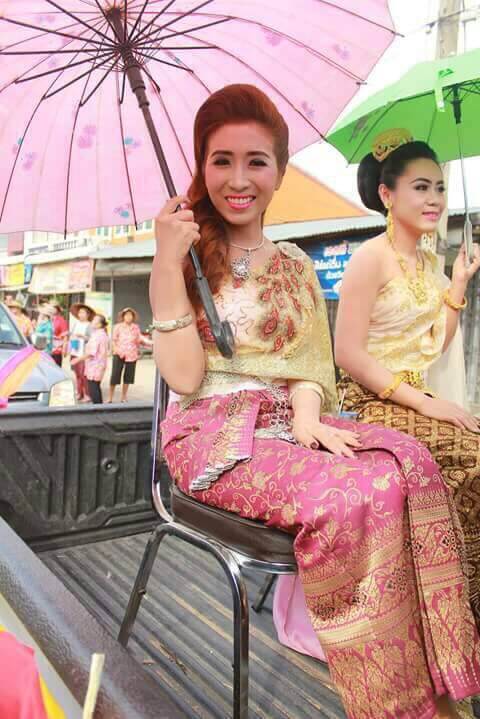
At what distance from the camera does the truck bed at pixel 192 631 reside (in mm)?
1642

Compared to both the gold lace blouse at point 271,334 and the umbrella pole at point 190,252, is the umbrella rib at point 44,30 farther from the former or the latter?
the gold lace blouse at point 271,334

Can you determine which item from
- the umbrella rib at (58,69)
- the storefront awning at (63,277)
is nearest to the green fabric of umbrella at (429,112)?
the umbrella rib at (58,69)

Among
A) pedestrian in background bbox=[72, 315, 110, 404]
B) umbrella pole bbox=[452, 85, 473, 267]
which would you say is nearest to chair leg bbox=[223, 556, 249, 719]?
umbrella pole bbox=[452, 85, 473, 267]

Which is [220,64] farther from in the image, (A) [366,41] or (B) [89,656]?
(B) [89,656]

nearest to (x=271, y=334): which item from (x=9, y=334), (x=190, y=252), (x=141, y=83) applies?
(x=190, y=252)

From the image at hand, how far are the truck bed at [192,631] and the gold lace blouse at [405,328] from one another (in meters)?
0.97

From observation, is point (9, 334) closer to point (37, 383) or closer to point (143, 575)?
point (37, 383)

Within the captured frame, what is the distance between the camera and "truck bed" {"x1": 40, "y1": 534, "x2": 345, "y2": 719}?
1642 millimetres

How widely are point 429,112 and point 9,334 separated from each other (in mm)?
3581

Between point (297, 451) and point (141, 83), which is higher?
point (141, 83)

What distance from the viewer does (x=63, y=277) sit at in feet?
53.1

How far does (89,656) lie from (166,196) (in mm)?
1532

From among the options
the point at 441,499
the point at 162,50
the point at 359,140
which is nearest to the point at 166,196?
A: the point at 162,50

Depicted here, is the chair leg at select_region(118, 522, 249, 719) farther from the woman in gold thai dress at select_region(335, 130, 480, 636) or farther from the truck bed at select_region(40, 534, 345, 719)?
the woman in gold thai dress at select_region(335, 130, 480, 636)
